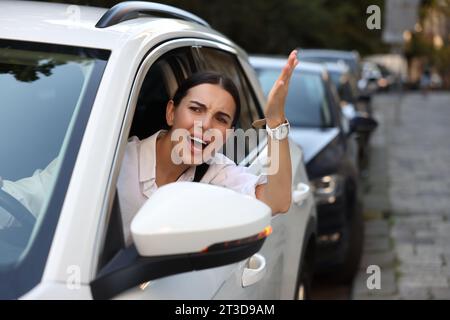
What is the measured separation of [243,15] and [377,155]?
19503mm

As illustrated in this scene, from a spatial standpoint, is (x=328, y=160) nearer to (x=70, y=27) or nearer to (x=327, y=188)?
(x=327, y=188)

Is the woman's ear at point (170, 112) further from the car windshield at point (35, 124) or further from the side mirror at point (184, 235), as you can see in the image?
the side mirror at point (184, 235)

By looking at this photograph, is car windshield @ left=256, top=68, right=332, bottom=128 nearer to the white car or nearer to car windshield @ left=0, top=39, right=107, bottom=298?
the white car

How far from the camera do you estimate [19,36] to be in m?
2.53

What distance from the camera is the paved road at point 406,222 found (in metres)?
6.04

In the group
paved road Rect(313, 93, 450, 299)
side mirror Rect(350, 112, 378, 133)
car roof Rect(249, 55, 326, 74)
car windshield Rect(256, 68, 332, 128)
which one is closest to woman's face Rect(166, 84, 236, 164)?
paved road Rect(313, 93, 450, 299)

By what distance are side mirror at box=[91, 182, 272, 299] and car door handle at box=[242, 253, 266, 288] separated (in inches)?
25.3

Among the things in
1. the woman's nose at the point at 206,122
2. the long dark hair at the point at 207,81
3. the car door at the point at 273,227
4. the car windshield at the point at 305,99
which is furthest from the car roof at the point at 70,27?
the car windshield at the point at 305,99

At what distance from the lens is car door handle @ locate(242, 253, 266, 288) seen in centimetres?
273

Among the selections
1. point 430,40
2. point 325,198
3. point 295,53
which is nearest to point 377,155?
point 325,198

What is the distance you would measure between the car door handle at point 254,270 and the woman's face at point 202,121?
1.35 feet

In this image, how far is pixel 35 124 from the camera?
238 centimetres

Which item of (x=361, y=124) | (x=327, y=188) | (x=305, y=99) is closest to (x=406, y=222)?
(x=361, y=124)
